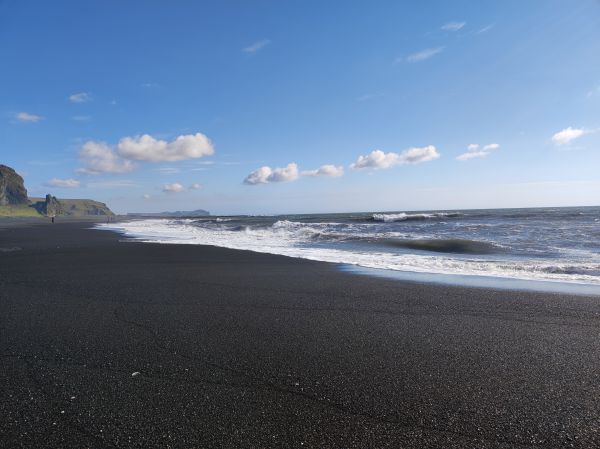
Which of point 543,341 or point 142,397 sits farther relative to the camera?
point 543,341

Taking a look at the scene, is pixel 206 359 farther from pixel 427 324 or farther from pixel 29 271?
pixel 29 271

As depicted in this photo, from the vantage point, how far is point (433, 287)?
813 cm

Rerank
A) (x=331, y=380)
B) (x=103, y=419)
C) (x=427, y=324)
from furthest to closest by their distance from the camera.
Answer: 1. (x=427, y=324)
2. (x=331, y=380)
3. (x=103, y=419)

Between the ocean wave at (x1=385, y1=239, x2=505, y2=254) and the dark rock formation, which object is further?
the dark rock formation

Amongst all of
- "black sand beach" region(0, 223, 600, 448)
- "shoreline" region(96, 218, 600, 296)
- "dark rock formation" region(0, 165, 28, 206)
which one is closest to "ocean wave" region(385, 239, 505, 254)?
"shoreline" region(96, 218, 600, 296)

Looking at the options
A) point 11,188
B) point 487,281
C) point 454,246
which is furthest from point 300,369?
point 11,188

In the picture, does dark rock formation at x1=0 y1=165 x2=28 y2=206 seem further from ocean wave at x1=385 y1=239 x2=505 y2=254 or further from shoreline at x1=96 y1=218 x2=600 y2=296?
shoreline at x1=96 y1=218 x2=600 y2=296

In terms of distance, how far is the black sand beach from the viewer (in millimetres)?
2797

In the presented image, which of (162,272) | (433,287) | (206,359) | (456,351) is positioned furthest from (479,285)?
(162,272)

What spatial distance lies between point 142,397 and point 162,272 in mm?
7855

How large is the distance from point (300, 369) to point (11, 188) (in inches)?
9645

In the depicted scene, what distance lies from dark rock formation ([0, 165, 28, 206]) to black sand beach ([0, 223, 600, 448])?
23170cm

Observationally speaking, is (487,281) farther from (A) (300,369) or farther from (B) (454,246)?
(B) (454,246)

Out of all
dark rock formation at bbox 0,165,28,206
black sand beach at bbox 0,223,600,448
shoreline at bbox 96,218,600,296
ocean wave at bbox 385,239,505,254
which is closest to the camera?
black sand beach at bbox 0,223,600,448
